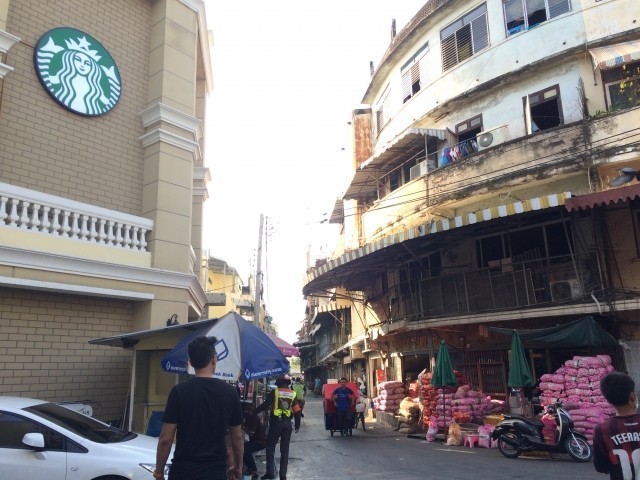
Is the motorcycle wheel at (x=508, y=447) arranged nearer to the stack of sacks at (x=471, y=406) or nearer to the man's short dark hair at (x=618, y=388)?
the stack of sacks at (x=471, y=406)

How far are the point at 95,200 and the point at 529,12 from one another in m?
13.6

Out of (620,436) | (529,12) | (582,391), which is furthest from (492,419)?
(529,12)

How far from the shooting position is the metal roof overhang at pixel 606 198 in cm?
1141

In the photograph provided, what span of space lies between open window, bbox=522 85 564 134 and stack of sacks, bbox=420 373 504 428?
753cm

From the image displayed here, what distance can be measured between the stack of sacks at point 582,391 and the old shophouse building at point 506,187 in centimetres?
60

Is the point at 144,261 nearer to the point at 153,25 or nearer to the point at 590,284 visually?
the point at 153,25

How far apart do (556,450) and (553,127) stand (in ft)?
28.3

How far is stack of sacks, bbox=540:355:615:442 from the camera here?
422 inches

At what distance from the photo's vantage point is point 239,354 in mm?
7172

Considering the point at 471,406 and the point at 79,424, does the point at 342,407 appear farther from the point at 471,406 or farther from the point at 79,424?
the point at 79,424

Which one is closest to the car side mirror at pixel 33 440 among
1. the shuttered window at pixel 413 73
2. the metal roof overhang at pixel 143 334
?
the metal roof overhang at pixel 143 334

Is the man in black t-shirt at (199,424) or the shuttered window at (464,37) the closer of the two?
the man in black t-shirt at (199,424)

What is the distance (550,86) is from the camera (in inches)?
602

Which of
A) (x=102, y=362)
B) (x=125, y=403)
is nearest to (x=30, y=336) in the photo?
(x=102, y=362)
